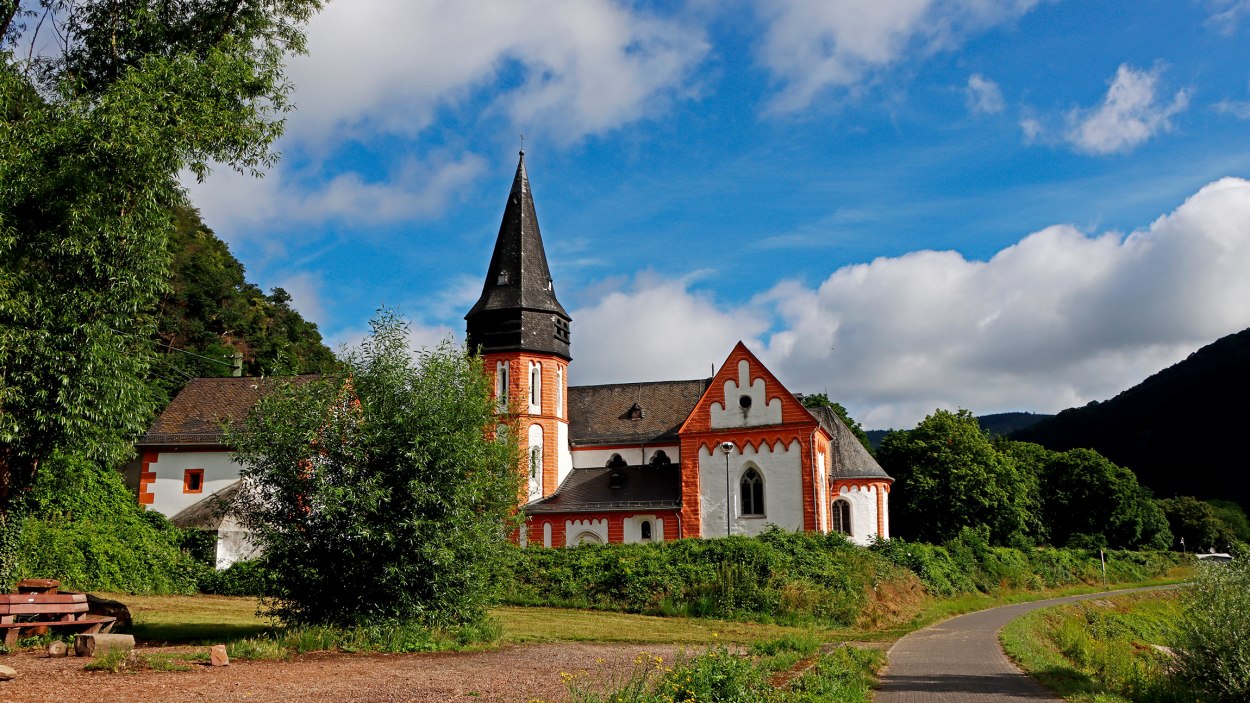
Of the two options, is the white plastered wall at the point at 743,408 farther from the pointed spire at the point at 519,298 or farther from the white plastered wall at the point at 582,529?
the pointed spire at the point at 519,298

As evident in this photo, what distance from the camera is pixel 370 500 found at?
15.4 meters

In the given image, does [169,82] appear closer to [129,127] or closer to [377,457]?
[129,127]

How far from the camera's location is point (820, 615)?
81.9 ft

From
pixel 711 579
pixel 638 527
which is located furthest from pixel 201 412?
pixel 711 579

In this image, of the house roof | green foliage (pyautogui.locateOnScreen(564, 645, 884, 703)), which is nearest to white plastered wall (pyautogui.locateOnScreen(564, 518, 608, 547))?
the house roof

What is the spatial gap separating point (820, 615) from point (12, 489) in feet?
62.3

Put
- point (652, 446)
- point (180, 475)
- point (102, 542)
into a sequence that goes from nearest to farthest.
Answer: point (102, 542), point (180, 475), point (652, 446)

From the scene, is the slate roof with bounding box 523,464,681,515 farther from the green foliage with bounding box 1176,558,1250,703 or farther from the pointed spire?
the green foliage with bounding box 1176,558,1250,703

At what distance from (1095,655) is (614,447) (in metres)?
28.1

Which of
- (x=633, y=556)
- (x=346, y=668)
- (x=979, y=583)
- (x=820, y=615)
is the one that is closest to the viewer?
(x=346, y=668)

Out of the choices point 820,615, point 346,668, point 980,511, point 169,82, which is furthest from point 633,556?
point 980,511

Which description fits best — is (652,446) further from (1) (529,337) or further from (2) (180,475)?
(2) (180,475)

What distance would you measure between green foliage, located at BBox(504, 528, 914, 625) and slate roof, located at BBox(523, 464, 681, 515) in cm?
1028

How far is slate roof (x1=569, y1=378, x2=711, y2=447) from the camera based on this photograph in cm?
4472
